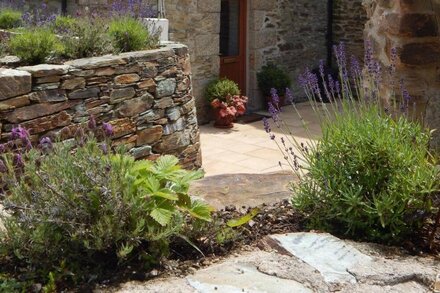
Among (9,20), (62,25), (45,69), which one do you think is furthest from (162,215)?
(9,20)

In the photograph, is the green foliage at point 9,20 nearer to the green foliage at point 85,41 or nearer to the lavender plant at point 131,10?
the lavender plant at point 131,10

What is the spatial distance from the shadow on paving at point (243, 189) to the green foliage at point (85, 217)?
961 mm

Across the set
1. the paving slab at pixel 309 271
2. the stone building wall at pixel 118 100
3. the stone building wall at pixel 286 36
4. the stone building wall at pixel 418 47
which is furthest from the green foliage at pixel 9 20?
the paving slab at pixel 309 271

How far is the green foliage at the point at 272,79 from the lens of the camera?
11.4m

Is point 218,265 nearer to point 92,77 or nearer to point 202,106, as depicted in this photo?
point 92,77

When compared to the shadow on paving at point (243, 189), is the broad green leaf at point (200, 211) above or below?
above

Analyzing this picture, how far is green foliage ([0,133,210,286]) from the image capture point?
2.41m

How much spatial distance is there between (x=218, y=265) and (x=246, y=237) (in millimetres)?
341

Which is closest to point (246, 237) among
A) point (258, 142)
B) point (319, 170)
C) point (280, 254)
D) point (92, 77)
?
point (280, 254)

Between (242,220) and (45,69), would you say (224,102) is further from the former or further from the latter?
(242,220)

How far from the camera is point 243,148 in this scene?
891 cm

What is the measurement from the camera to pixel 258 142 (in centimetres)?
926

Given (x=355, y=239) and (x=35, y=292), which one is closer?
(x=35, y=292)

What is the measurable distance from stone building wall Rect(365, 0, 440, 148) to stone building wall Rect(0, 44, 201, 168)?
2.11 meters
